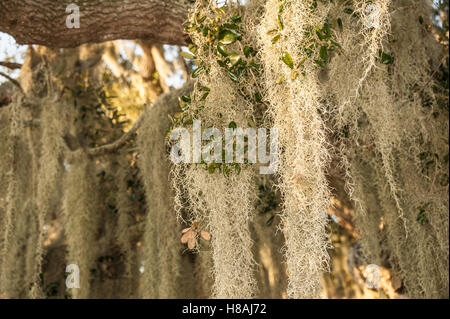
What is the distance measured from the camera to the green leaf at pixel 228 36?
1600 millimetres

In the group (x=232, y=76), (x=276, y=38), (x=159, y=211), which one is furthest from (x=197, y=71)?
(x=159, y=211)

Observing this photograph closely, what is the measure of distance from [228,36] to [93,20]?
1.00 m

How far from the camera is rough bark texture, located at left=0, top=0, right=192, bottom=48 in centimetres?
226

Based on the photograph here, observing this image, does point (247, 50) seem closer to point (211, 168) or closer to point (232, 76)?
point (232, 76)

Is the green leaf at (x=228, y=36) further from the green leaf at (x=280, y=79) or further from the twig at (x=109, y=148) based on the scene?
the twig at (x=109, y=148)

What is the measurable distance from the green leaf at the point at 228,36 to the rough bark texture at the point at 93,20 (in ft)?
2.78

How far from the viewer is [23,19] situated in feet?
7.41

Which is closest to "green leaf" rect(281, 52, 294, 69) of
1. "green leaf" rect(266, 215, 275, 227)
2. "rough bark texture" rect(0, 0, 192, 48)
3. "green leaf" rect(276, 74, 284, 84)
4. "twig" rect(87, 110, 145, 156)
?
"green leaf" rect(276, 74, 284, 84)

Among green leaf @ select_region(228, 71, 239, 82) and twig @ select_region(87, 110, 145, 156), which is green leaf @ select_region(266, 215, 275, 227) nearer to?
twig @ select_region(87, 110, 145, 156)

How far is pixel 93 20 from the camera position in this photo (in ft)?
7.71

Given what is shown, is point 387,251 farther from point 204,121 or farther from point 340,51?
point 204,121

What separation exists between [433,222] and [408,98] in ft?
2.11

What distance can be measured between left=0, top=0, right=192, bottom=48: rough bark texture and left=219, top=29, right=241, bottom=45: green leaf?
85 centimetres
